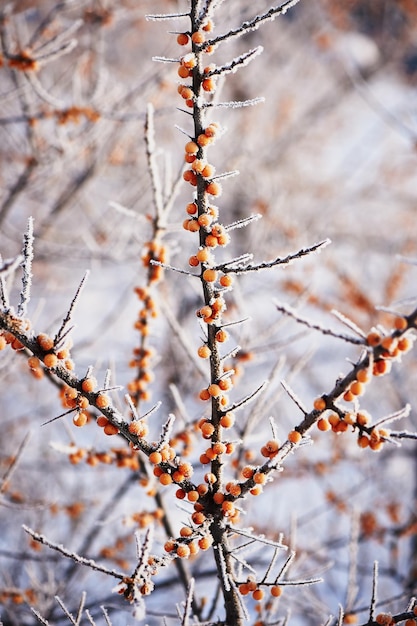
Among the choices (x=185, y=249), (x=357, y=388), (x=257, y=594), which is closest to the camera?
(x=357, y=388)

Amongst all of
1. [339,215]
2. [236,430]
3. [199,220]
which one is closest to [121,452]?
[236,430]

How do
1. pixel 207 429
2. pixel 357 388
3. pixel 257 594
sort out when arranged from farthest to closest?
pixel 257 594
pixel 207 429
pixel 357 388

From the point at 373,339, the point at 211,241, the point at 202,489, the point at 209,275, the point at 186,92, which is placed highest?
the point at 186,92

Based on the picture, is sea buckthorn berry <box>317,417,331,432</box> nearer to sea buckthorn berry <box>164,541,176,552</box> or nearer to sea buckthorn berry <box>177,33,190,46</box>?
sea buckthorn berry <box>164,541,176,552</box>

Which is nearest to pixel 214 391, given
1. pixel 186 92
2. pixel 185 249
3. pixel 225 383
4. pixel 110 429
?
pixel 225 383

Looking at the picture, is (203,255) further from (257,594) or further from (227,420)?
(257,594)

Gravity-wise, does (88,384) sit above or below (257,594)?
above

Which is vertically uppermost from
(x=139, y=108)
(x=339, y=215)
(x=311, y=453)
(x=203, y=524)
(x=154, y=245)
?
(x=339, y=215)

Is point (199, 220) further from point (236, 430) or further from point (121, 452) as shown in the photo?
point (236, 430)
